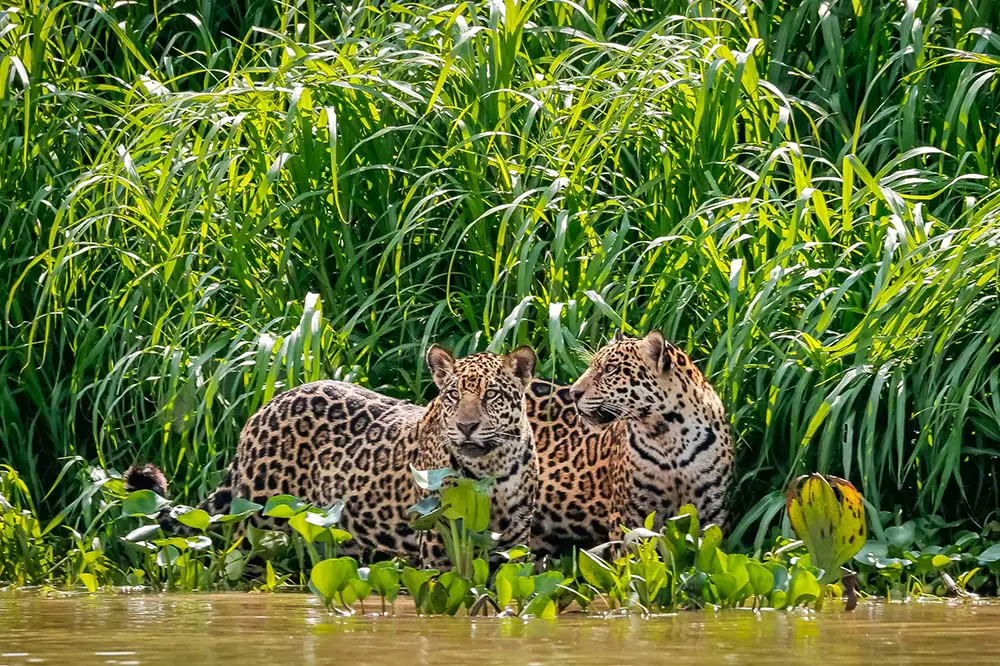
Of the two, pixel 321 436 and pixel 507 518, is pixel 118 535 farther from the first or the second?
pixel 507 518

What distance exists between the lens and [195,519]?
5062 mm

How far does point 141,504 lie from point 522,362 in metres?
1.24

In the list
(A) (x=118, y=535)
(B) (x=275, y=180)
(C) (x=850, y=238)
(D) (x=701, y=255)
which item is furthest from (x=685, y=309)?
(A) (x=118, y=535)

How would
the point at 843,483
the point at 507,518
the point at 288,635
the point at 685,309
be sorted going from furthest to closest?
the point at 685,309 < the point at 507,518 < the point at 843,483 < the point at 288,635

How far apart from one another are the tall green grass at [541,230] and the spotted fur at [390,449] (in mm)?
236

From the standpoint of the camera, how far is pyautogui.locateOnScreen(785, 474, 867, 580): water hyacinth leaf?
4594mm

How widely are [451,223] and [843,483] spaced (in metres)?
2.12

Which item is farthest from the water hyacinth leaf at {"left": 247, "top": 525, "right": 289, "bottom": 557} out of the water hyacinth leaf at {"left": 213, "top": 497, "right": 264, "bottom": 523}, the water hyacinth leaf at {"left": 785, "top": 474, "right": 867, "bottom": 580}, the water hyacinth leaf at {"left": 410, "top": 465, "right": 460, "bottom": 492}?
the water hyacinth leaf at {"left": 785, "top": 474, "right": 867, "bottom": 580}

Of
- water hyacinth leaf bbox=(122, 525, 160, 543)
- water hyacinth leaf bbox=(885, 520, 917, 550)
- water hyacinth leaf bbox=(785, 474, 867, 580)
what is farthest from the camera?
water hyacinth leaf bbox=(122, 525, 160, 543)

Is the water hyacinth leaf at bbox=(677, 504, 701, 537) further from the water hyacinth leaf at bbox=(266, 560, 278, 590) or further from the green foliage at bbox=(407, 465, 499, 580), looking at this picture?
the water hyacinth leaf at bbox=(266, 560, 278, 590)

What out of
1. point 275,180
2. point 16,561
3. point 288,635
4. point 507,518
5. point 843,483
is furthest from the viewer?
point 275,180

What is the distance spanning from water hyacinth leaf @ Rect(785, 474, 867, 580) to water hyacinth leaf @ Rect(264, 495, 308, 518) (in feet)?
4.57

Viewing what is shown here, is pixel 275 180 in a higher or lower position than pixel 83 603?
higher

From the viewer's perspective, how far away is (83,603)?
4.75 m
